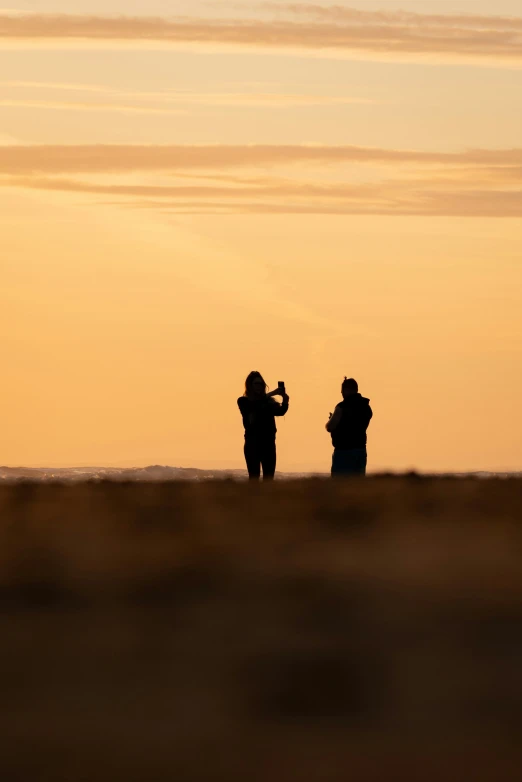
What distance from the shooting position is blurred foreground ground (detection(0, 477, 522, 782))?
20.2 feet

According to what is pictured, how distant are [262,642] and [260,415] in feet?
36.0

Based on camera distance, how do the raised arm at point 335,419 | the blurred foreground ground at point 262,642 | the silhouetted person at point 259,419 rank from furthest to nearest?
the silhouetted person at point 259,419 < the raised arm at point 335,419 < the blurred foreground ground at point 262,642

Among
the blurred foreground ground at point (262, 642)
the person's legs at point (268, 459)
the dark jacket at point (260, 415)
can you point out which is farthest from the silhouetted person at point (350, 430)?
the blurred foreground ground at point (262, 642)

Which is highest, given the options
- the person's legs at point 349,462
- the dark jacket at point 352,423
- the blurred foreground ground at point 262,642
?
the dark jacket at point 352,423

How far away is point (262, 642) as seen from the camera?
787 cm

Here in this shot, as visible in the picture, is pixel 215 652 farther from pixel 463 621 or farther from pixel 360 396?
pixel 360 396

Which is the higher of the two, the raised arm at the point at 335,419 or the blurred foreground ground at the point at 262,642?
the raised arm at the point at 335,419

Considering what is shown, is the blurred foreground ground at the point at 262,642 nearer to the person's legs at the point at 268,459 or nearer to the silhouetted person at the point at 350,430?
the silhouetted person at the point at 350,430

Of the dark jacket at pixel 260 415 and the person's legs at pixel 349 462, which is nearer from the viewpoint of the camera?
the person's legs at pixel 349 462

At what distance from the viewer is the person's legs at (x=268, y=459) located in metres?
19.1

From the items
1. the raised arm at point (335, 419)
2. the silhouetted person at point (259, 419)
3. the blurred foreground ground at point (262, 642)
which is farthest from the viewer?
the silhouetted person at point (259, 419)

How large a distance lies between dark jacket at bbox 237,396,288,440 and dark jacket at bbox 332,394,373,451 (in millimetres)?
960

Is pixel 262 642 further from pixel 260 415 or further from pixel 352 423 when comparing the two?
pixel 260 415

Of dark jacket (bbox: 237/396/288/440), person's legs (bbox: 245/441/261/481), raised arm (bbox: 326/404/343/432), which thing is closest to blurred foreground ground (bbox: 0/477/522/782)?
raised arm (bbox: 326/404/343/432)
